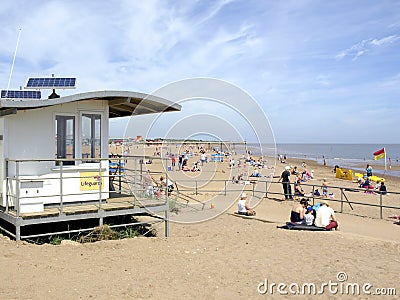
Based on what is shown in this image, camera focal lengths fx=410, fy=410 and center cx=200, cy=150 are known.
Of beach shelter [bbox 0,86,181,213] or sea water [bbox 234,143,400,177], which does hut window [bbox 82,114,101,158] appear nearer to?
beach shelter [bbox 0,86,181,213]

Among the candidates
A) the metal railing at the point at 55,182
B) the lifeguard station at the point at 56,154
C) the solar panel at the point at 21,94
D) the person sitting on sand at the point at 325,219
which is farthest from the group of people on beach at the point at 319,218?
the solar panel at the point at 21,94

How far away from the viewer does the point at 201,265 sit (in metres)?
7.35

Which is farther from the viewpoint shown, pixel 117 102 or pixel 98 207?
pixel 117 102

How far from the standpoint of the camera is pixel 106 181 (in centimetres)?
1020

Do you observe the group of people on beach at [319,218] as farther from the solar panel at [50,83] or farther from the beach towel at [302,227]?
the solar panel at [50,83]

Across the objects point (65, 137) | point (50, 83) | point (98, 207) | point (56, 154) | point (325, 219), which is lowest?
point (325, 219)

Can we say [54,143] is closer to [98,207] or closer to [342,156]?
[98,207]

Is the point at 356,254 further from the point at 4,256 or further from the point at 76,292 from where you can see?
the point at 4,256

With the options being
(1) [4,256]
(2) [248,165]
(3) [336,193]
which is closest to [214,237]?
(1) [4,256]

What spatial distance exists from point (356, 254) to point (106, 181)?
236 inches

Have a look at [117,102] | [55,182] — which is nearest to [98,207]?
[55,182]

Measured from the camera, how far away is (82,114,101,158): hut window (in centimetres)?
985

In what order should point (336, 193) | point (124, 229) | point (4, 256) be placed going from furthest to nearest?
point (336, 193)
point (124, 229)
point (4, 256)

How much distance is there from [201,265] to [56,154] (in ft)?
14.5
